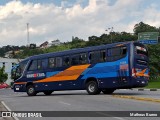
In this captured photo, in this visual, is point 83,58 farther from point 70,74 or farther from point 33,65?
point 33,65

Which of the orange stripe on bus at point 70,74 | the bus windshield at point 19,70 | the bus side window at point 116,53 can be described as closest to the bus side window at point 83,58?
the orange stripe on bus at point 70,74

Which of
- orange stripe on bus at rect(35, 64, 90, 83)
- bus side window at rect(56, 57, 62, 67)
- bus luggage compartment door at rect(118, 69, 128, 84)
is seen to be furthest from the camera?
bus side window at rect(56, 57, 62, 67)

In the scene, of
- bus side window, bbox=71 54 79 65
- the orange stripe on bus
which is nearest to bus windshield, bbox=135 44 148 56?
the orange stripe on bus

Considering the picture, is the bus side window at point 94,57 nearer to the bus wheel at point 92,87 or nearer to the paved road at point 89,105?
the bus wheel at point 92,87

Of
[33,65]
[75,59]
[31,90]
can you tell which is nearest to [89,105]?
[75,59]

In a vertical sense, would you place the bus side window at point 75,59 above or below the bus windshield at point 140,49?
below

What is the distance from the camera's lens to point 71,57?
2959 cm

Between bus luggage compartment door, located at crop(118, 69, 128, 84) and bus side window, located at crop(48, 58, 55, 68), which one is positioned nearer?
bus luggage compartment door, located at crop(118, 69, 128, 84)

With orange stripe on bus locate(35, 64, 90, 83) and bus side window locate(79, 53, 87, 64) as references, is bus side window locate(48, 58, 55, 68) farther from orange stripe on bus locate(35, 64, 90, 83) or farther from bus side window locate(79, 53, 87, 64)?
bus side window locate(79, 53, 87, 64)

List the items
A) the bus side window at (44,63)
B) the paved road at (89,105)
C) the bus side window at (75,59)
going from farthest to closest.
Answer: the bus side window at (44,63) → the bus side window at (75,59) → the paved road at (89,105)

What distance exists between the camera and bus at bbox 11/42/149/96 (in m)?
26.1

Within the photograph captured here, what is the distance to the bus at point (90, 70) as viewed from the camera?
2611 centimetres

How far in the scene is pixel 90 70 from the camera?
92.6ft

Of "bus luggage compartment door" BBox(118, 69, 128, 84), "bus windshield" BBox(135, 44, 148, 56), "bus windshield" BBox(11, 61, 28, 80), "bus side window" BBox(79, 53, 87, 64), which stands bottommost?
"bus luggage compartment door" BBox(118, 69, 128, 84)
